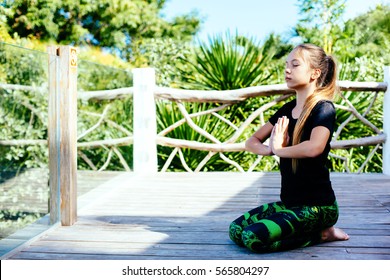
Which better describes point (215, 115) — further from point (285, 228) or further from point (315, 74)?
point (285, 228)

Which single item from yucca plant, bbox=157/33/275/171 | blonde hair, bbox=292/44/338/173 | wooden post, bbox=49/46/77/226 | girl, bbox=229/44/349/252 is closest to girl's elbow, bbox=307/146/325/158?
girl, bbox=229/44/349/252

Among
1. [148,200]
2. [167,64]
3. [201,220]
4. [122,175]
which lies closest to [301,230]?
[201,220]

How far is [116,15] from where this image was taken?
667 inches

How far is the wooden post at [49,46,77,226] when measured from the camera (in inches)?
123

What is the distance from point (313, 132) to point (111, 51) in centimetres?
1611

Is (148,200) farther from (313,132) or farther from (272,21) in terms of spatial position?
(272,21)

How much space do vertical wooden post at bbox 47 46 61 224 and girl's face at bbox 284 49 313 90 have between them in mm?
1298

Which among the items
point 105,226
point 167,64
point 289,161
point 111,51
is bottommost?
point 105,226

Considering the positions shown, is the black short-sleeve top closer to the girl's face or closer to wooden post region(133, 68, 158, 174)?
the girl's face

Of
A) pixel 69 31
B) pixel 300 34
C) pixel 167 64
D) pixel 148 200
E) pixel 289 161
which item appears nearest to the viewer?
pixel 289 161

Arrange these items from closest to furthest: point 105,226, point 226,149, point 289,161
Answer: point 289,161 < point 105,226 < point 226,149

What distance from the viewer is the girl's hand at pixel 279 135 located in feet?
8.64

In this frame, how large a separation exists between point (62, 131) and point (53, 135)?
0.23 feet

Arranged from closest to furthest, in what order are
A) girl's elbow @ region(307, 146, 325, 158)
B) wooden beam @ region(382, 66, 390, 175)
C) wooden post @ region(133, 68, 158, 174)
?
girl's elbow @ region(307, 146, 325, 158) < wooden beam @ region(382, 66, 390, 175) < wooden post @ region(133, 68, 158, 174)
